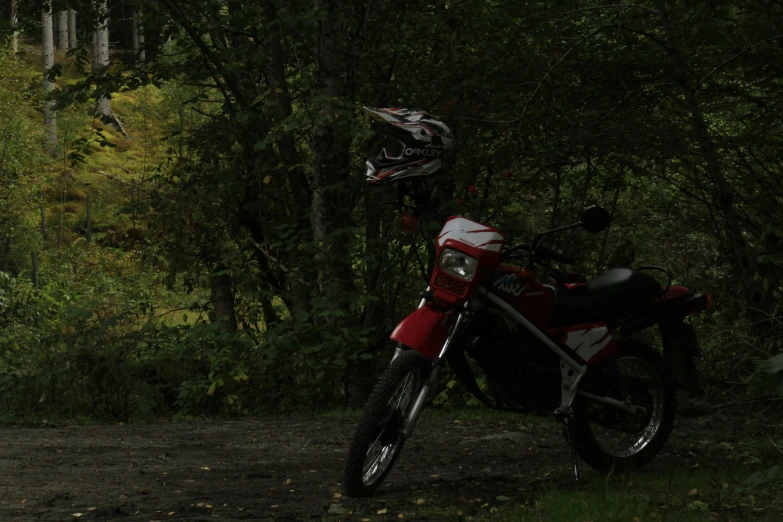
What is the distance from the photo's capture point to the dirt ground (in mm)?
4805

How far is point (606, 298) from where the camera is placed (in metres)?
5.92

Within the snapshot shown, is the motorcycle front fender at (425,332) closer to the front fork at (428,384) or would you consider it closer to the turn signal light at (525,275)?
the front fork at (428,384)

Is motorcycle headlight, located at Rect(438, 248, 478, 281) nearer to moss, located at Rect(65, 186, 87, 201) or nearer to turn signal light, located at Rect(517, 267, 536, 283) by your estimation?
turn signal light, located at Rect(517, 267, 536, 283)

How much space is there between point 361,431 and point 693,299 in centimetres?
243

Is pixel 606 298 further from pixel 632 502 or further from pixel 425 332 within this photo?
pixel 632 502

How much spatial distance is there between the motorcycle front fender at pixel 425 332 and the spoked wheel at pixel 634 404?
117 centimetres

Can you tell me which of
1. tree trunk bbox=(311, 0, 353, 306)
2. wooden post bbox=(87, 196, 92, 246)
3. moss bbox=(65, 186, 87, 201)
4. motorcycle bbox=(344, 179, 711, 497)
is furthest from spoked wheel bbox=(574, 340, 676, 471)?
moss bbox=(65, 186, 87, 201)

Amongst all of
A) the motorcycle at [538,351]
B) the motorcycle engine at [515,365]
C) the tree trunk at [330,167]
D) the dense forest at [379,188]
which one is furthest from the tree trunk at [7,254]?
the motorcycle engine at [515,365]

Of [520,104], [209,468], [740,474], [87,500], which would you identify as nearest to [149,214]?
[520,104]

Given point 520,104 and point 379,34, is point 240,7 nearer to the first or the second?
point 379,34

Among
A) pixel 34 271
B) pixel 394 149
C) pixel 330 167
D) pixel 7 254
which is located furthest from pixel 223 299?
pixel 7 254

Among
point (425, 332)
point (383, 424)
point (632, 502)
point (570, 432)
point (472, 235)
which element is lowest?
point (632, 502)

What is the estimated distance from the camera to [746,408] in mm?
7848

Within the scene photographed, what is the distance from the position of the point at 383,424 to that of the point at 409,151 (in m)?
1.51
